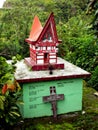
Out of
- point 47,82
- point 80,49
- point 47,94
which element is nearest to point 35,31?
point 47,82

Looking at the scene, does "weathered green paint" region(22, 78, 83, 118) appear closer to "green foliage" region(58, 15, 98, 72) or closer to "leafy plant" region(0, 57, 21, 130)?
"leafy plant" region(0, 57, 21, 130)

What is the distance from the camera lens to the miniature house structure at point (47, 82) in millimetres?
8898

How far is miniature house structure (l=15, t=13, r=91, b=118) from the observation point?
350 inches

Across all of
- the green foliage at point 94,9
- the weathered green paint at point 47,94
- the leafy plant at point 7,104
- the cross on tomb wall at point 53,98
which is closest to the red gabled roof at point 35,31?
the weathered green paint at point 47,94

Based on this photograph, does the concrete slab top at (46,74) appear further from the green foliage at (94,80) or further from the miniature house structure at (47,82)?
the green foliage at (94,80)

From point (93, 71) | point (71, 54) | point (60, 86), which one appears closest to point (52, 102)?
point (60, 86)

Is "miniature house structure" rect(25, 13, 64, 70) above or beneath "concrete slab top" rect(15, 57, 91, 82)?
above

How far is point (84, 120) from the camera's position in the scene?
8883 mm

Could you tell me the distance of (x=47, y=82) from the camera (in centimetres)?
900

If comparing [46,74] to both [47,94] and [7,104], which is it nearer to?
[47,94]

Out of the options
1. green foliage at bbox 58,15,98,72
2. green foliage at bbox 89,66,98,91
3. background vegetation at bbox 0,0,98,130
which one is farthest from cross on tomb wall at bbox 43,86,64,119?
green foliage at bbox 58,15,98,72

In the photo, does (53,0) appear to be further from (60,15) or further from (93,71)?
(93,71)

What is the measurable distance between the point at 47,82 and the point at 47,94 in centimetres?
42

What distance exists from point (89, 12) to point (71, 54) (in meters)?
10.6
